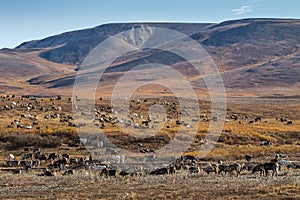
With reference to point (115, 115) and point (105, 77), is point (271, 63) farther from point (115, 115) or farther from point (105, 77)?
point (115, 115)

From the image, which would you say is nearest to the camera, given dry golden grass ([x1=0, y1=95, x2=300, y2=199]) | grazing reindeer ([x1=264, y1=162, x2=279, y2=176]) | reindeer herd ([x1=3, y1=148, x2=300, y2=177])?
dry golden grass ([x1=0, y1=95, x2=300, y2=199])

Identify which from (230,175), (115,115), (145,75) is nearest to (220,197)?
(230,175)

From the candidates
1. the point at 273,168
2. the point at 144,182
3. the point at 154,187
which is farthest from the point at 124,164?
the point at 273,168

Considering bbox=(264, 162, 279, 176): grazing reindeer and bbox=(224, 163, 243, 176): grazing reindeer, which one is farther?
bbox=(224, 163, 243, 176): grazing reindeer

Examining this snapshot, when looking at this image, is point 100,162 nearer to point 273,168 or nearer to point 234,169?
point 234,169

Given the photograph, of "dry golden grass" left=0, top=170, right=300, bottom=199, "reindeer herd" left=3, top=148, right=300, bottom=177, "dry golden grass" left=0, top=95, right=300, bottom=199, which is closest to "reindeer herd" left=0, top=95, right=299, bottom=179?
"reindeer herd" left=3, top=148, right=300, bottom=177

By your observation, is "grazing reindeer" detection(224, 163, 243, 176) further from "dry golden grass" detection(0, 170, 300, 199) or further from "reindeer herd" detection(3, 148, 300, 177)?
"dry golden grass" detection(0, 170, 300, 199)

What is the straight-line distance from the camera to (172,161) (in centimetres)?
3011

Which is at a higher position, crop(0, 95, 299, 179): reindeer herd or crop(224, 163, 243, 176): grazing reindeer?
crop(224, 163, 243, 176): grazing reindeer

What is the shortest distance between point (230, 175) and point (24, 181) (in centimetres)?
1017

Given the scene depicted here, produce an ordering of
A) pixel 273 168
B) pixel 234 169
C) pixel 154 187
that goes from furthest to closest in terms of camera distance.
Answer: pixel 234 169 → pixel 273 168 → pixel 154 187

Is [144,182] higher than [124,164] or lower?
higher

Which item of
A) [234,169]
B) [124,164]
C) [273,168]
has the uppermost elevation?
[273,168]

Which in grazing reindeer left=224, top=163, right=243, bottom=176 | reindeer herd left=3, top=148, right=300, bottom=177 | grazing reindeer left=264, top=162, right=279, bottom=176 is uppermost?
grazing reindeer left=264, top=162, right=279, bottom=176
